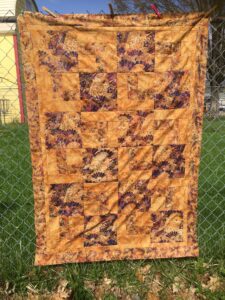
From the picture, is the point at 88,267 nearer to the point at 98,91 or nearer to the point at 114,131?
the point at 114,131

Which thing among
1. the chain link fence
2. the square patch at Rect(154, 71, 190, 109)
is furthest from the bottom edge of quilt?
the square patch at Rect(154, 71, 190, 109)

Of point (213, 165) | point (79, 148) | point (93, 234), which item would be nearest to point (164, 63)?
point (79, 148)

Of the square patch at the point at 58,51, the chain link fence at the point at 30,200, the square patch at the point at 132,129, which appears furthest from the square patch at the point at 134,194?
the square patch at the point at 58,51

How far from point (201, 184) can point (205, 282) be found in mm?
1777

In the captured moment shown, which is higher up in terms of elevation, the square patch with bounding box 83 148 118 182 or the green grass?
the square patch with bounding box 83 148 118 182

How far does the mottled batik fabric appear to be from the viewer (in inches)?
81.5

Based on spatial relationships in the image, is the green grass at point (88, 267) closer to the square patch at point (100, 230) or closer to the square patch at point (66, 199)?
the square patch at point (100, 230)

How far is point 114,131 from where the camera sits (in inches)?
86.8

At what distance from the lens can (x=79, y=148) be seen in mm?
2217

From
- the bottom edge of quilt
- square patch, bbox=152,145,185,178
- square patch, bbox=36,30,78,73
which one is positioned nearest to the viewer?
square patch, bbox=36,30,78,73

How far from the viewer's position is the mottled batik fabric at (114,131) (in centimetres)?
207

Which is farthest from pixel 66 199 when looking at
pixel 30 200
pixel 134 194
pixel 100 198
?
pixel 30 200

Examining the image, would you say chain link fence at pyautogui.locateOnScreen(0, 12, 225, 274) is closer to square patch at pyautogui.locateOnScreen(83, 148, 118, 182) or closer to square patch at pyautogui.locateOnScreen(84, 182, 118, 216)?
square patch at pyautogui.locateOnScreen(84, 182, 118, 216)

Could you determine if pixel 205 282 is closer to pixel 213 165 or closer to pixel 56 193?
pixel 56 193
